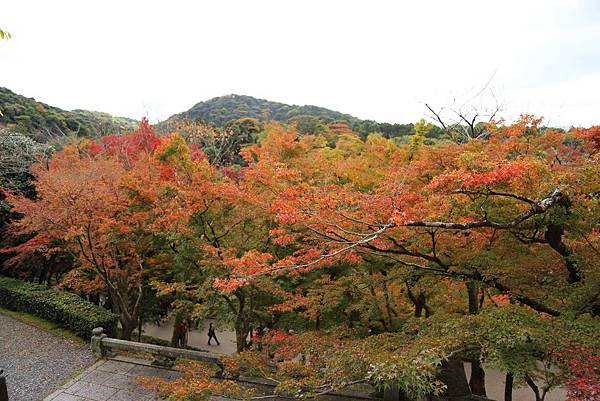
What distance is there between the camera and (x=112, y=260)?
12.9 meters

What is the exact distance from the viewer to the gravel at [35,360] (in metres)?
9.35

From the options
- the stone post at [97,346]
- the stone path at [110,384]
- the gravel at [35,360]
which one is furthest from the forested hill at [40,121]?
the stone path at [110,384]

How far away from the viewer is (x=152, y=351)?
32.9 ft

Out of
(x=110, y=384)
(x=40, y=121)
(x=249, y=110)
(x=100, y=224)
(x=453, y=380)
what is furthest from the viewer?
(x=249, y=110)

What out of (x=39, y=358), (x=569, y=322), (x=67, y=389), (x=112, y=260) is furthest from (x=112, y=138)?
(x=569, y=322)

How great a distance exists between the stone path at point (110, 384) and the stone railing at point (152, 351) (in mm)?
288

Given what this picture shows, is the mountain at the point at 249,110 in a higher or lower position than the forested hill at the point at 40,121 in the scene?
higher

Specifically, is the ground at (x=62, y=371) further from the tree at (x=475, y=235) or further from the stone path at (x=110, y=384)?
the tree at (x=475, y=235)

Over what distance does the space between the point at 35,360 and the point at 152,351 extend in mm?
3721

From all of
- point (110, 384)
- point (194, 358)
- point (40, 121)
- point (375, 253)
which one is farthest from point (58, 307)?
point (40, 121)

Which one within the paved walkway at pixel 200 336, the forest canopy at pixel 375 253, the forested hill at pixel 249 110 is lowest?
the paved walkway at pixel 200 336

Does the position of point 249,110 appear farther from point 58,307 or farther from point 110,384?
point 110,384

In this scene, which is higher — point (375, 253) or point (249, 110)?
point (249, 110)

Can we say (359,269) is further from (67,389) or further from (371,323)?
(67,389)
